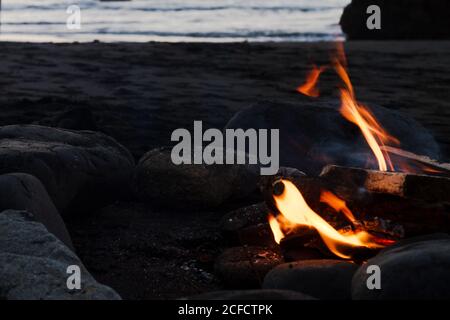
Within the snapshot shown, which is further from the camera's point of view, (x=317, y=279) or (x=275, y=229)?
(x=275, y=229)

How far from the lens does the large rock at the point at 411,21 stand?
1906cm

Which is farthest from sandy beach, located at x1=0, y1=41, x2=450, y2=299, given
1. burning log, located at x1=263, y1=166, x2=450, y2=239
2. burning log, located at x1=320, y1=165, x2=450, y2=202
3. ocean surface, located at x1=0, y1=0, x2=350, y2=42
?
ocean surface, located at x1=0, y1=0, x2=350, y2=42

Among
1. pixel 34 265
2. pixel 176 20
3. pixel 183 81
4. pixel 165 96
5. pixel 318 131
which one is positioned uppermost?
pixel 176 20

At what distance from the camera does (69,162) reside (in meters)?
4.71

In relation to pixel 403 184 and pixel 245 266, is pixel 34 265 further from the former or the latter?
pixel 403 184

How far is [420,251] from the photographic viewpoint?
3.19 m

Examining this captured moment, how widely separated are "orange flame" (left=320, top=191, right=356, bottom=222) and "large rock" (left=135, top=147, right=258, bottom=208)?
1.27 m

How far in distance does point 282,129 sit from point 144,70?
5.52 m

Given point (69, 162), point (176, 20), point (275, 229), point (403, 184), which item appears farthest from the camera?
point (176, 20)

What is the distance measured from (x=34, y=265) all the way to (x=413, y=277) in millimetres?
1629

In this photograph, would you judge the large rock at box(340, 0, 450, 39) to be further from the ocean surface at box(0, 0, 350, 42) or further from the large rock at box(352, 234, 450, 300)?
the large rock at box(352, 234, 450, 300)

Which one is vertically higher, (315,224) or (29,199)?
(29,199)

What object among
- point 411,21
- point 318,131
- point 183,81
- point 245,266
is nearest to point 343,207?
point 245,266

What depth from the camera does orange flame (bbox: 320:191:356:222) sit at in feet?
13.1
